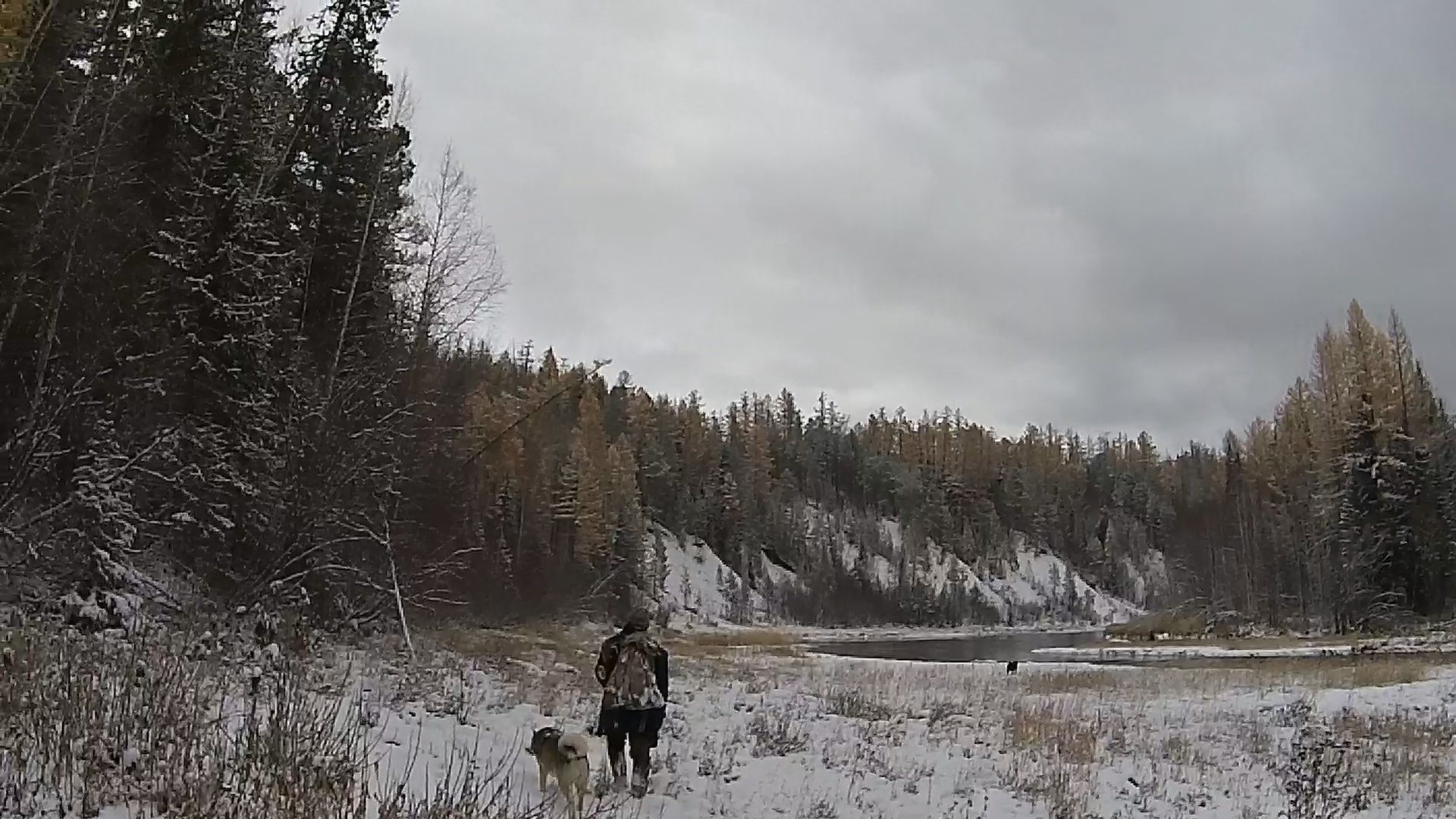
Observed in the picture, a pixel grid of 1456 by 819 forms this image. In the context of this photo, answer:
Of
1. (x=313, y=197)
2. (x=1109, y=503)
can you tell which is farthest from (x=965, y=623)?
(x=313, y=197)

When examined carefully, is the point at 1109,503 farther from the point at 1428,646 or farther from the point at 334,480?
the point at 334,480

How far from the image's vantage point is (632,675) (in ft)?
30.6

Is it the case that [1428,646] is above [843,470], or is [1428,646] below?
below

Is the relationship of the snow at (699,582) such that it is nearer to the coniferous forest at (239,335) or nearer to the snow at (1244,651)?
the snow at (1244,651)

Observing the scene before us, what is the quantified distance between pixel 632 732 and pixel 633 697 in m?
0.33

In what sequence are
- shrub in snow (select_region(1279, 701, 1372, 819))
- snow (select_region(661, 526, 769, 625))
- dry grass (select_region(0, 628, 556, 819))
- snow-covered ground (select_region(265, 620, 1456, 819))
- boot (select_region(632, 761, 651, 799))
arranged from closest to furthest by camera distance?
dry grass (select_region(0, 628, 556, 819))
boot (select_region(632, 761, 651, 799))
snow-covered ground (select_region(265, 620, 1456, 819))
shrub in snow (select_region(1279, 701, 1372, 819))
snow (select_region(661, 526, 769, 625))

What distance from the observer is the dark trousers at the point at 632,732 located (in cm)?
920

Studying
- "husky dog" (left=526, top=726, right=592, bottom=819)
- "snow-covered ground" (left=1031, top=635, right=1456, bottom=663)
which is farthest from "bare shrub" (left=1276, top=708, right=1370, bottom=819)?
"snow-covered ground" (left=1031, top=635, right=1456, bottom=663)

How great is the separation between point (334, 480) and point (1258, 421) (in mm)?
85715

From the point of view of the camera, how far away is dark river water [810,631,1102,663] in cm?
4566

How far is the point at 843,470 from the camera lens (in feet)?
418

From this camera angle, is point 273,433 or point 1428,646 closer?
point 273,433

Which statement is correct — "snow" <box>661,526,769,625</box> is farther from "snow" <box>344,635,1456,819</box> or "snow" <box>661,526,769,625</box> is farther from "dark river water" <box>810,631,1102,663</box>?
"snow" <box>344,635,1456,819</box>

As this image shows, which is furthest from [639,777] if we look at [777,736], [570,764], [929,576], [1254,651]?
[929,576]
